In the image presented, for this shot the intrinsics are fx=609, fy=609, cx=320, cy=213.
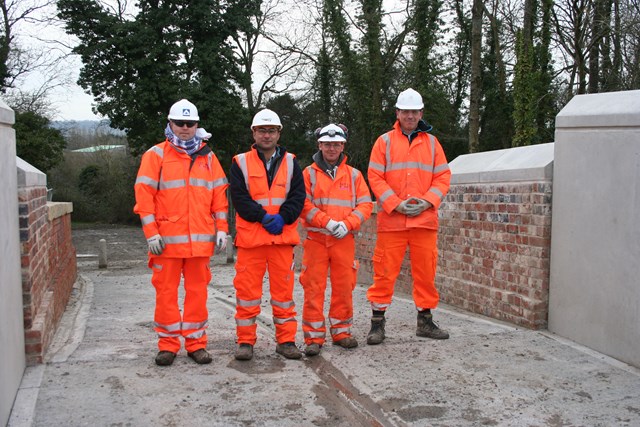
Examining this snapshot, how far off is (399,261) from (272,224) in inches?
55.5

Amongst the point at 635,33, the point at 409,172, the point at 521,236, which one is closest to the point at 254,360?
the point at 409,172

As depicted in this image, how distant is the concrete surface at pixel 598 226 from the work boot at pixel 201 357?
325cm

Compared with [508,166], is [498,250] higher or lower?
lower

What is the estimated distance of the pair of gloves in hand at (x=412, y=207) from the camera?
18.2 feet

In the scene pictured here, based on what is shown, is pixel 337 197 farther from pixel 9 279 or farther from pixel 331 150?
pixel 9 279

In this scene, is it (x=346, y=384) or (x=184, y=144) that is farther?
(x=184, y=144)

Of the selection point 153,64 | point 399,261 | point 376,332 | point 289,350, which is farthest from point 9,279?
point 153,64

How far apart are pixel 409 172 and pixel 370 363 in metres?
1.82

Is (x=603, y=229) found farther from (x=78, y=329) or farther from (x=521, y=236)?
(x=78, y=329)

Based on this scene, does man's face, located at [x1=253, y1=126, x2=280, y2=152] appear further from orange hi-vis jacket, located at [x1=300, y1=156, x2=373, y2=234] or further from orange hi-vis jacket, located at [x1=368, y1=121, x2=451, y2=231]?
orange hi-vis jacket, located at [x1=368, y1=121, x2=451, y2=231]

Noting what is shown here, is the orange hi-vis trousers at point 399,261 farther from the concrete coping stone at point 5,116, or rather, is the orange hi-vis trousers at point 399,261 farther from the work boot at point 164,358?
the concrete coping stone at point 5,116

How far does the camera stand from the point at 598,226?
5.21 metres

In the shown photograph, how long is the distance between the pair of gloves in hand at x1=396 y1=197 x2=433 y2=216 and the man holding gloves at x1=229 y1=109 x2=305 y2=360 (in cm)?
95

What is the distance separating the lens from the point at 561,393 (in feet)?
14.1
